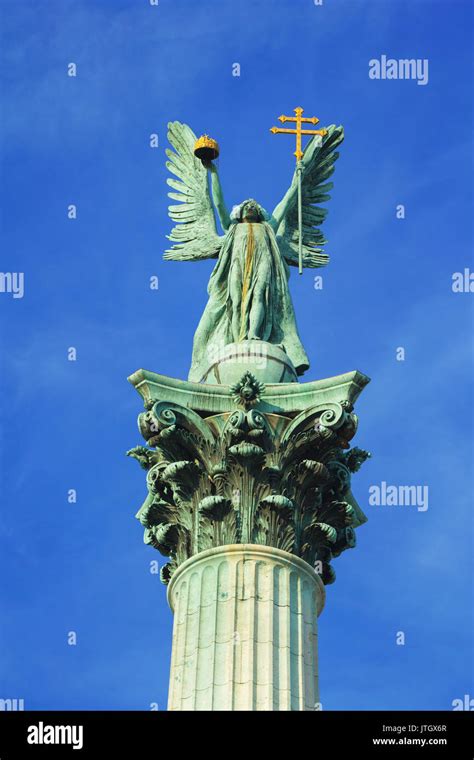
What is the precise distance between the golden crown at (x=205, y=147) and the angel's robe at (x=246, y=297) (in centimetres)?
180

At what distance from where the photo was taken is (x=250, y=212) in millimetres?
42562

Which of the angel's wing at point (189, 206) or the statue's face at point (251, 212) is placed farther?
the angel's wing at point (189, 206)

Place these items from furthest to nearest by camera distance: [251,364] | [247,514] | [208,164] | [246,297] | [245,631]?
1. [208,164]
2. [246,297]
3. [251,364]
4. [247,514]
5. [245,631]

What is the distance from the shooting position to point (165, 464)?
120ft

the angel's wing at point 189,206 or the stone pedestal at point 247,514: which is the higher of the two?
the angel's wing at point 189,206

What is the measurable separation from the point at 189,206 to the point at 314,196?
3188 millimetres

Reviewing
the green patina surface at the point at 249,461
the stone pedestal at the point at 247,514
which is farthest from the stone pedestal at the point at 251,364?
the stone pedestal at the point at 247,514

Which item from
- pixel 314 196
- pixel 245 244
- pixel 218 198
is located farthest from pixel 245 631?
pixel 314 196

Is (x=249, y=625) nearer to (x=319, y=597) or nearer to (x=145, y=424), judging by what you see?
(x=319, y=597)

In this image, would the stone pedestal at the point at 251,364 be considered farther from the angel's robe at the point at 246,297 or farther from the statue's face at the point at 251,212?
the statue's face at the point at 251,212

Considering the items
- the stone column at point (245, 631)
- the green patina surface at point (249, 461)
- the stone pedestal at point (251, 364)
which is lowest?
the stone column at point (245, 631)

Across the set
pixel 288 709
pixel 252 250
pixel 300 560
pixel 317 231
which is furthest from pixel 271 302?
pixel 288 709

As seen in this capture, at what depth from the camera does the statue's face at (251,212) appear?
4256 cm

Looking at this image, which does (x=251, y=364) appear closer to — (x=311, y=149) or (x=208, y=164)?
(x=208, y=164)
